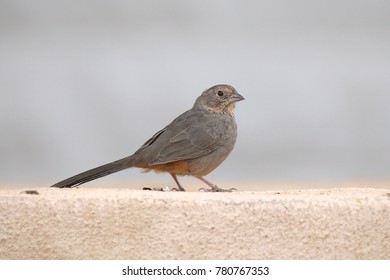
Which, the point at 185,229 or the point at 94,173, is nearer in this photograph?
the point at 185,229

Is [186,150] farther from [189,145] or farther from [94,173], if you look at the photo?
[94,173]

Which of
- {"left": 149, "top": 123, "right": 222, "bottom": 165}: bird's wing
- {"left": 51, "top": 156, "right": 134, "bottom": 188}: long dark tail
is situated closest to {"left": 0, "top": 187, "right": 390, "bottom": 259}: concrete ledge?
{"left": 51, "top": 156, "right": 134, "bottom": 188}: long dark tail

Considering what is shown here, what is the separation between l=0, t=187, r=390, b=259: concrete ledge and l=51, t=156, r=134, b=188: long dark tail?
1249 mm

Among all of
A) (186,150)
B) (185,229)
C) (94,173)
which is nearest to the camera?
(185,229)

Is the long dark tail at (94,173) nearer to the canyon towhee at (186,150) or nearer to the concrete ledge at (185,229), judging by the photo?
the canyon towhee at (186,150)

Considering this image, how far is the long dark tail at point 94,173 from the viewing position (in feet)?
14.8

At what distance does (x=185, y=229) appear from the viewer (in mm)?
3209

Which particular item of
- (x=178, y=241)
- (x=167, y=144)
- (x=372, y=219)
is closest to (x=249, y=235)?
(x=178, y=241)

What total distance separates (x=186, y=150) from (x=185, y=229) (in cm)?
163

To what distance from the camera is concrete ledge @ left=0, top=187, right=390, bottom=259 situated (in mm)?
3205

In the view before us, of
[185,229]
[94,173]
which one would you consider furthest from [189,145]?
[185,229]

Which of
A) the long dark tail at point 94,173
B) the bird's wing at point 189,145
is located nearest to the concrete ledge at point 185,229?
the long dark tail at point 94,173

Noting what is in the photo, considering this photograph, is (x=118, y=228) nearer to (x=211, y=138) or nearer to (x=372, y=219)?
(x=372, y=219)

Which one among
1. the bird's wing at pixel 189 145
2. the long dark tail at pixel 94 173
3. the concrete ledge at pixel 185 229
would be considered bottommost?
the concrete ledge at pixel 185 229
